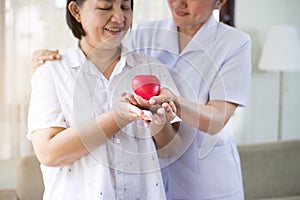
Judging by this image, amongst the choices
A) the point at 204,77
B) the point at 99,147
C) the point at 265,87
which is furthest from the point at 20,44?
the point at 99,147

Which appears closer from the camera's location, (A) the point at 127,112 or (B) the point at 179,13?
(A) the point at 127,112

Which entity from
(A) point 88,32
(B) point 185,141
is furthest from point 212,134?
(A) point 88,32

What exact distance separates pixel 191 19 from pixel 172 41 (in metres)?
0.06

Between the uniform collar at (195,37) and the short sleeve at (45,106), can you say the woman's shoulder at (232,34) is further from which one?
the short sleeve at (45,106)

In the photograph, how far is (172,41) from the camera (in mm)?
1080

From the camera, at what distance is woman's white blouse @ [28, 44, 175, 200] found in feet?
2.82

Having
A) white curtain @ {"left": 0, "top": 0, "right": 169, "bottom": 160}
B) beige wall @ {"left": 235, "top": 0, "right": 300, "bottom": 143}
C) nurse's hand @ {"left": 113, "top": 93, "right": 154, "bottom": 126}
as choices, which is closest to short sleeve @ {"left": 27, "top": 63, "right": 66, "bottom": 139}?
nurse's hand @ {"left": 113, "top": 93, "right": 154, "bottom": 126}

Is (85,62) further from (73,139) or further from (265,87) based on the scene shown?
(265,87)

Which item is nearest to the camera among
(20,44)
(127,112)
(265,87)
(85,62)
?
(127,112)

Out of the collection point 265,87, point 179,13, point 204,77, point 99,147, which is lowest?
point 265,87

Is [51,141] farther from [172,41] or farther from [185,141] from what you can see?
[172,41]

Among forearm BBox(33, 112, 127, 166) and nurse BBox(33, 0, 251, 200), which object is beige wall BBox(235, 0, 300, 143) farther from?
forearm BBox(33, 112, 127, 166)

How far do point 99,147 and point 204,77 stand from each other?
1.04 feet

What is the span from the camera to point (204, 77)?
3.47 feet
